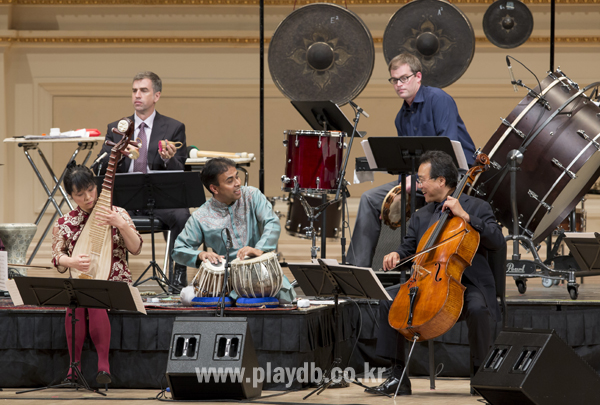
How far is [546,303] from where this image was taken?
4.70 meters

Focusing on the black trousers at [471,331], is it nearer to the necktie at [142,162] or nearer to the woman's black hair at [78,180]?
the woman's black hair at [78,180]

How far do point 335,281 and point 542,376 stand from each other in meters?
1.13

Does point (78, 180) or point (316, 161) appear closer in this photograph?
point (78, 180)

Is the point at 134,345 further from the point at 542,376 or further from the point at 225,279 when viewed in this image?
the point at 542,376

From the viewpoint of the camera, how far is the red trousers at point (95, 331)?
417 centimetres

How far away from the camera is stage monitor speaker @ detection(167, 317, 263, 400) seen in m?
3.58

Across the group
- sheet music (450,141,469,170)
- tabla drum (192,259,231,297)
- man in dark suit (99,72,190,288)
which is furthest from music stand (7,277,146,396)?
sheet music (450,141,469,170)

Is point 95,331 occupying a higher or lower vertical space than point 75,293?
lower

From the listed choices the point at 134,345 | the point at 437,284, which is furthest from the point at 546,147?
the point at 134,345

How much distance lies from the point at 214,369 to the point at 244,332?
0.21 m

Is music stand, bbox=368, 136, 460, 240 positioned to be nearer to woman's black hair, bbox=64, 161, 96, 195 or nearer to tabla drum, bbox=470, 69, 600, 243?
tabla drum, bbox=470, 69, 600, 243

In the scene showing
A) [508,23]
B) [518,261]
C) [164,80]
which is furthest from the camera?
[164,80]

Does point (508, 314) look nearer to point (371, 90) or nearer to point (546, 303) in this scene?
point (546, 303)

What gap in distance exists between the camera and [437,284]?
12.0 feet
